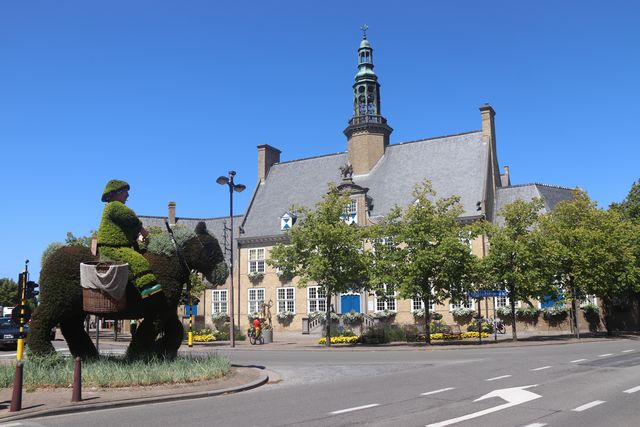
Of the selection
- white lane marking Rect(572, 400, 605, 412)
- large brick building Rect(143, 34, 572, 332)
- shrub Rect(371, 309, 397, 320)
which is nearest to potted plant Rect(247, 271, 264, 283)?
large brick building Rect(143, 34, 572, 332)

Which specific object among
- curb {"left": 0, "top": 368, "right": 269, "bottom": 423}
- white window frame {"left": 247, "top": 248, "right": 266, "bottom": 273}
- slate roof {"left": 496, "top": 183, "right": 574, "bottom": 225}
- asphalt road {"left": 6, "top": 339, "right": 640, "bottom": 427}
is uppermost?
slate roof {"left": 496, "top": 183, "right": 574, "bottom": 225}

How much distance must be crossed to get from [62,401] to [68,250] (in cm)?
442

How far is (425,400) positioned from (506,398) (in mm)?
1498

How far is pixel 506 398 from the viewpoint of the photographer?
10828mm

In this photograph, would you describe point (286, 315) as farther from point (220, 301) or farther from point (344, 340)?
point (344, 340)

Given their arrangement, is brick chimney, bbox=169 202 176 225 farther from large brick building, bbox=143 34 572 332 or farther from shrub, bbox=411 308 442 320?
shrub, bbox=411 308 442 320

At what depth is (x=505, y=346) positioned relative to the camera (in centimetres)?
2675

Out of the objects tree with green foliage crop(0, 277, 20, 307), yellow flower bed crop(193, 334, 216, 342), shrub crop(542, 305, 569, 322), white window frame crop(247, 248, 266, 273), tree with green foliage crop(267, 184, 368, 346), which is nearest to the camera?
tree with green foliage crop(267, 184, 368, 346)

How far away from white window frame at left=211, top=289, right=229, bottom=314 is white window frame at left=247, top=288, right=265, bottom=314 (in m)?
2.67

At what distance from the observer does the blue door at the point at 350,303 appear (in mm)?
45875

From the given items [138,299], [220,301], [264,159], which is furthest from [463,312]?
[138,299]

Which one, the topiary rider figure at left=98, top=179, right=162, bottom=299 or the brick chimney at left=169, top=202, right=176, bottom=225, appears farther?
the brick chimney at left=169, top=202, right=176, bottom=225

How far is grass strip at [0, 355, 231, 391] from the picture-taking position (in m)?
12.7

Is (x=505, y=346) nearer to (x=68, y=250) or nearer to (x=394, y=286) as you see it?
(x=394, y=286)
